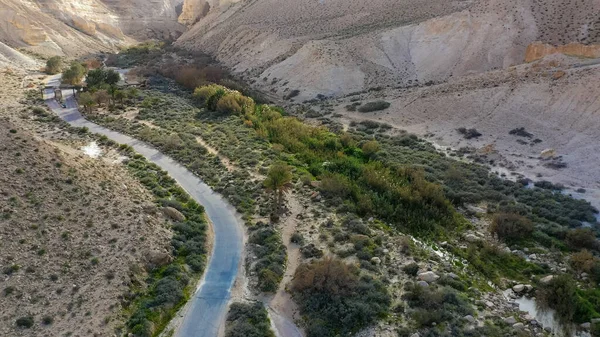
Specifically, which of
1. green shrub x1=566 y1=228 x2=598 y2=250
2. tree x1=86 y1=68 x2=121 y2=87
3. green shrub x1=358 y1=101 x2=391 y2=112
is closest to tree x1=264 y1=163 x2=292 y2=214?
green shrub x1=566 y1=228 x2=598 y2=250

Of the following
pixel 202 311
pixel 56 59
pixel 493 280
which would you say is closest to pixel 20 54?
pixel 56 59

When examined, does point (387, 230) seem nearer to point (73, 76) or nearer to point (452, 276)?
point (452, 276)

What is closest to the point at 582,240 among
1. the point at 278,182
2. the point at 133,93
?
the point at 278,182

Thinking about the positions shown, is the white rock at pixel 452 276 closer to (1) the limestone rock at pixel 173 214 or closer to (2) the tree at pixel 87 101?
(1) the limestone rock at pixel 173 214

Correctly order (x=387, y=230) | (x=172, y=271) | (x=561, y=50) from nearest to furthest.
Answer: (x=172, y=271) < (x=387, y=230) < (x=561, y=50)

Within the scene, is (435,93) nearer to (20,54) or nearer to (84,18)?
(20,54)

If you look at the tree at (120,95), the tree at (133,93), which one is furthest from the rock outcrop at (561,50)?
the tree at (120,95)

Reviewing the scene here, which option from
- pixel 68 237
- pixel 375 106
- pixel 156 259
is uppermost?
pixel 68 237
